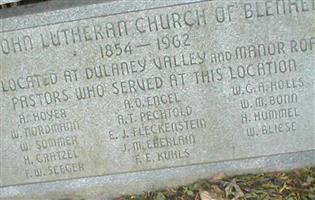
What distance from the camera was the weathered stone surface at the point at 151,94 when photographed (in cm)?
332

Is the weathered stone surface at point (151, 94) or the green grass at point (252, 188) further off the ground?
the weathered stone surface at point (151, 94)

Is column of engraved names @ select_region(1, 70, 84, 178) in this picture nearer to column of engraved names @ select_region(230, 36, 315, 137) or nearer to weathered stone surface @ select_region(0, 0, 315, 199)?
weathered stone surface @ select_region(0, 0, 315, 199)

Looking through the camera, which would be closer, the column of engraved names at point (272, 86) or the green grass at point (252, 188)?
the column of engraved names at point (272, 86)

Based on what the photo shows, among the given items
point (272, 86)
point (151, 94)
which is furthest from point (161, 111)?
point (272, 86)

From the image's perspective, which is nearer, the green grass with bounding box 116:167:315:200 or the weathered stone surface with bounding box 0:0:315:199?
the weathered stone surface with bounding box 0:0:315:199

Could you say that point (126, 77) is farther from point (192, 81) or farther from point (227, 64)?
point (227, 64)

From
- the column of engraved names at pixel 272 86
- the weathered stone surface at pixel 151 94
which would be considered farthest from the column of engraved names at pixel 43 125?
the column of engraved names at pixel 272 86

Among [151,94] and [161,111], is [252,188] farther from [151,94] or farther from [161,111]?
[151,94]

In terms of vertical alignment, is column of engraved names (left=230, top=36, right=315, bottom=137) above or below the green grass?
above

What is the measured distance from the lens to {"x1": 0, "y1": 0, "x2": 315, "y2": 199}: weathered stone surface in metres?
3.32

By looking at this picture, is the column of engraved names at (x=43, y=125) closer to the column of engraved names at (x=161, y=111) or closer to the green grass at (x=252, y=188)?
the column of engraved names at (x=161, y=111)

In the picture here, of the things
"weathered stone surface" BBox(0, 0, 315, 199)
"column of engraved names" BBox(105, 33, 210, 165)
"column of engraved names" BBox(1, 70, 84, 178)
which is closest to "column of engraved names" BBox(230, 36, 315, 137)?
"weathered stone surface" BBox(0, 0, 315, 199)

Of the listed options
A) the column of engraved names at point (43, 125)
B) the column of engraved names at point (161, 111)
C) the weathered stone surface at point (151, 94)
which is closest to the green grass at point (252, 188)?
the weathered stone surface at point (151, 94)

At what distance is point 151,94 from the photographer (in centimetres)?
349
